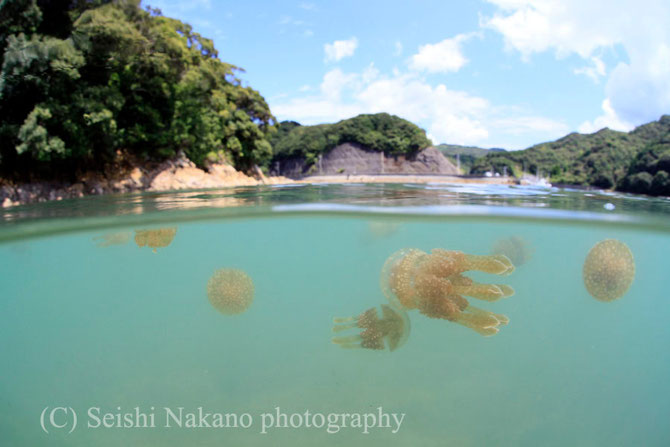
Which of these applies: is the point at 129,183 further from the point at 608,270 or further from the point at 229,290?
the point at 608,270

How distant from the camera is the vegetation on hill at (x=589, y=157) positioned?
59.1 metres

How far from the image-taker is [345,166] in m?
77.0

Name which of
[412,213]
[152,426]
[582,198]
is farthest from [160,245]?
[582,198]

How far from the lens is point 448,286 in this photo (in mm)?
5078

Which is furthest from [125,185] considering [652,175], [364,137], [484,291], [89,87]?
[364,137]

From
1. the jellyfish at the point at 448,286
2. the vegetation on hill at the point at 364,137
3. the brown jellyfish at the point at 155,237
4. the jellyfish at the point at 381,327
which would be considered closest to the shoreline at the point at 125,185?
the brown jellyfish at the point at 155,237

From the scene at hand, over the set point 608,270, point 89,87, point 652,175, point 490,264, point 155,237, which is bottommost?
point 608,270

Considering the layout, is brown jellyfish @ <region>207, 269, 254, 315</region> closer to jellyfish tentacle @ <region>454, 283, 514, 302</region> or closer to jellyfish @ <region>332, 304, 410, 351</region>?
jellyfish @ <region>332, 304, 410, 351</region>

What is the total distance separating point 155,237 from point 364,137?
69873 mm

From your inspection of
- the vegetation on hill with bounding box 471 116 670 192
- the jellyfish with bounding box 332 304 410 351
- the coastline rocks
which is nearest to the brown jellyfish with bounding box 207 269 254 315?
the jellyfish with bounding box 332 304 410 351

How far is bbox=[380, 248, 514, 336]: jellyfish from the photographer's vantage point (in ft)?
16.6

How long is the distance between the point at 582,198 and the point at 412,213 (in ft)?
13.7

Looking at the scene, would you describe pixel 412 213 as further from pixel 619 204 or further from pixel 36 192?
pixel 36 192

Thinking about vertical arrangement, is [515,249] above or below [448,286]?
below
